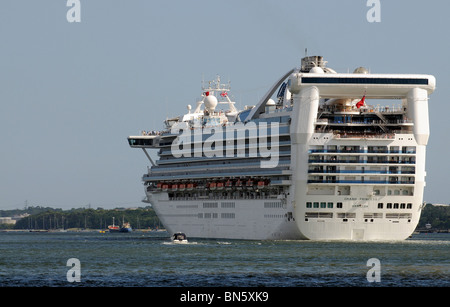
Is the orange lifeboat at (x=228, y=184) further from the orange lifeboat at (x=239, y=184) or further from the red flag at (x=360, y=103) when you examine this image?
the red flag at (x=360, y=103)

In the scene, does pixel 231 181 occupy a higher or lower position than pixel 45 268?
higher

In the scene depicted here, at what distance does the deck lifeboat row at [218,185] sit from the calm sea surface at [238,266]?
1148cm

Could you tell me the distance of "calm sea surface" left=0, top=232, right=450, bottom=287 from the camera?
61469mm

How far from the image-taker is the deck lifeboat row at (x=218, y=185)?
10862 cm

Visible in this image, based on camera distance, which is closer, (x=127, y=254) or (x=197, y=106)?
(x=127, y=254)

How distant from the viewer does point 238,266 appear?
71750 mm

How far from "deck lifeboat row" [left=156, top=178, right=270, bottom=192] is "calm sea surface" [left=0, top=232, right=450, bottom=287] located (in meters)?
11.5

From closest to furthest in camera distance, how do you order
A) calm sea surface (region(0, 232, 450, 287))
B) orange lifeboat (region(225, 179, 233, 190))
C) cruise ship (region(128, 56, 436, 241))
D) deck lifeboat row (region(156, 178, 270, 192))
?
calm sea surface (region(0, 232, 450, 287))
cruise ship (region(128, 56, 436, 241))
deck lifeboat row (region(156, 178, 270, 192))
orange lifeboat (region(225, 179, 233, 190))

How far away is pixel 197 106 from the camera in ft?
455

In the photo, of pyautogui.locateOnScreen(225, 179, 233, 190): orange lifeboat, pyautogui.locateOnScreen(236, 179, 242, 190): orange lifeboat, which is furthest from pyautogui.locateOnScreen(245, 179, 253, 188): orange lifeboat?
pyautogui.locateOnScreen(225, 179, 233, 190): orange lifeboat

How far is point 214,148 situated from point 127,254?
3375 centimetres

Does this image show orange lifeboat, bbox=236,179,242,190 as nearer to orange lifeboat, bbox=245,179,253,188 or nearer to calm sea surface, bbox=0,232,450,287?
orange lifeboat, bbox=245,179,253,188
